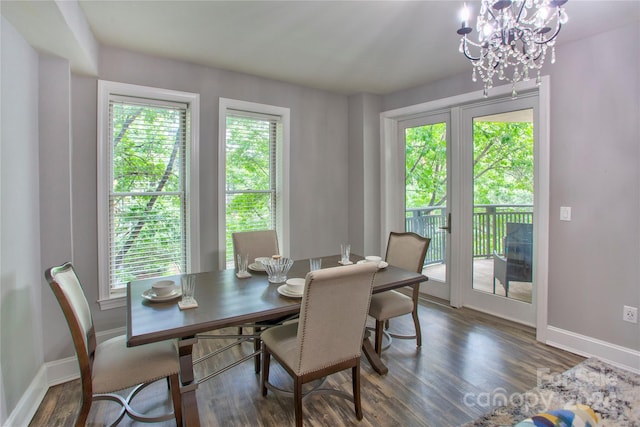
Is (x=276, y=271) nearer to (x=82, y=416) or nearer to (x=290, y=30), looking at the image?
(x=82, y=416)

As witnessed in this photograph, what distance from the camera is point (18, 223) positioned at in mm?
2039

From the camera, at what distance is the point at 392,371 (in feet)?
8.41

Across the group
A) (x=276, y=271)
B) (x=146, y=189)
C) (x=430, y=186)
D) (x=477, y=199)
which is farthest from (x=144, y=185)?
(x=477, y=199)

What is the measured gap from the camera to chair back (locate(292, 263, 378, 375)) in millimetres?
1733

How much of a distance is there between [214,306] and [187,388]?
449 mm

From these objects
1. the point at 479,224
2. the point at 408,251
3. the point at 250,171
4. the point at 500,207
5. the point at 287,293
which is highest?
the point at 250,171

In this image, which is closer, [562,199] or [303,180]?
[562,199]

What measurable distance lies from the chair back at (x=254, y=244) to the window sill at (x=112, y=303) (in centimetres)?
100

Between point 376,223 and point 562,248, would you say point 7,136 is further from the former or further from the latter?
point 562,248

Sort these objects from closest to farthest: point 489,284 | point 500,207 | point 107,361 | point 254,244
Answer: point 107,361 < point 254,244 < point 500,207 < point 489,284

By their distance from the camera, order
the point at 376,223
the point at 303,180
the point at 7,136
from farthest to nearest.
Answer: the point at 376,223 → the point at 303,180 → the point at 7,136

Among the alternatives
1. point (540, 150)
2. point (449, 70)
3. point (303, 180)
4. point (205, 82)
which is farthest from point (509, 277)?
point (205, 82)

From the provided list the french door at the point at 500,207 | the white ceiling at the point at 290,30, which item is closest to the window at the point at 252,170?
the white ceiling at the point at 290,30

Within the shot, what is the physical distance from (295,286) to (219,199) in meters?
1.70
